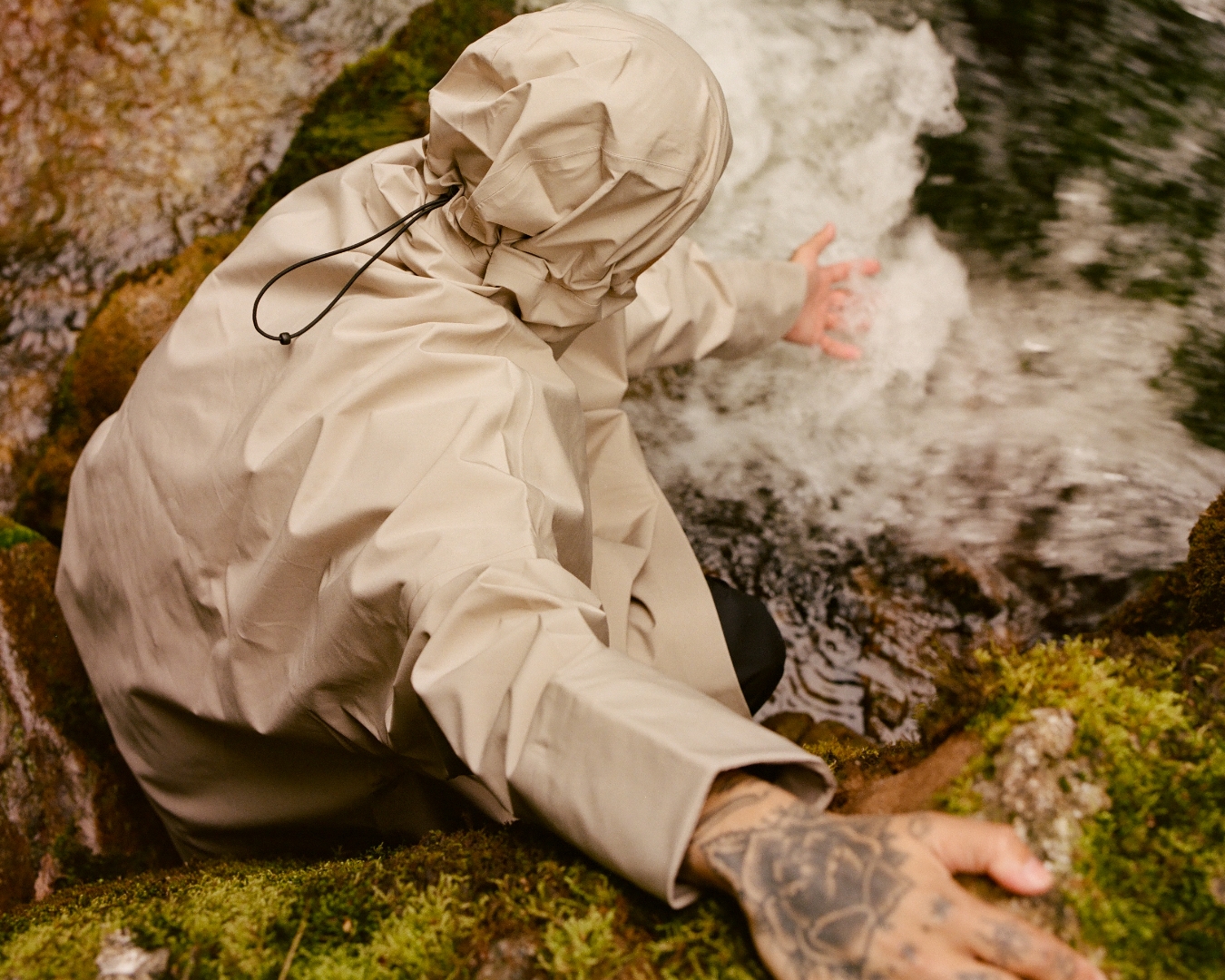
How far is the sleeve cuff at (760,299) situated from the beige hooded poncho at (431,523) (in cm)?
99

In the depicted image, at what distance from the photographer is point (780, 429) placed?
14.1 feet

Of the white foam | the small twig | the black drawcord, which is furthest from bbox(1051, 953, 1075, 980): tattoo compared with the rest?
the white foam

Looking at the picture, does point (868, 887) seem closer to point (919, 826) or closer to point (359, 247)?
point (919, 826)

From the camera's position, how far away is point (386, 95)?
4.44m

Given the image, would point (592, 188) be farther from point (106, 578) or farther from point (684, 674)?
point (106, 578)

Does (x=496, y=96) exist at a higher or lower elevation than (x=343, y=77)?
higher

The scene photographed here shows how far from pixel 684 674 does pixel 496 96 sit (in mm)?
1719

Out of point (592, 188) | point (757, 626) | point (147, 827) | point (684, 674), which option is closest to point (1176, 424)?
point (757, 626)

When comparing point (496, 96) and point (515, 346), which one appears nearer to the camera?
point (496, 96)

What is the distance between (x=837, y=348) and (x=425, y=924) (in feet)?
10.3

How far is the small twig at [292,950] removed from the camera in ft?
5.29

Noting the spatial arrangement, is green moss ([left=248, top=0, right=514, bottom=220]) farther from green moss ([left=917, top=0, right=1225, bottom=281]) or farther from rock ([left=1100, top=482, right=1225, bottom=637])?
rock ([left=1100, top=482, right=1225, bottom=637])

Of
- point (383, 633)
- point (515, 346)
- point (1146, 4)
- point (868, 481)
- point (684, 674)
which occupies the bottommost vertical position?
point (868, 481)

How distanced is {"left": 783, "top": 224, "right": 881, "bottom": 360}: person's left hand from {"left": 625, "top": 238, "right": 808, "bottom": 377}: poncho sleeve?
0.64 feet
